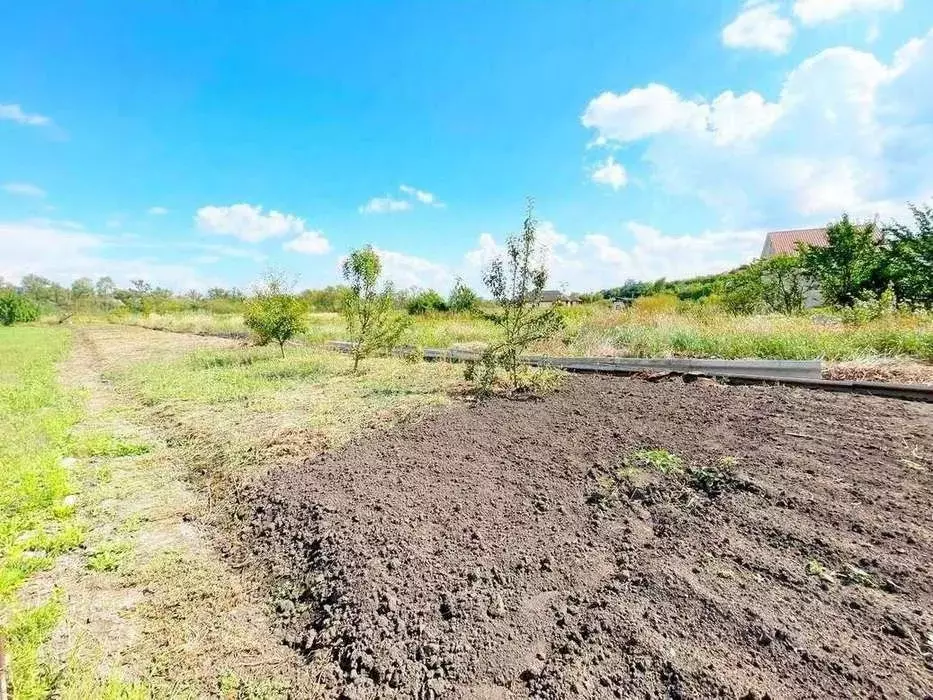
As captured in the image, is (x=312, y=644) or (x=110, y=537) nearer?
(x=312, y=644)

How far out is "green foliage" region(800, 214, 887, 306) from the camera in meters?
12.3

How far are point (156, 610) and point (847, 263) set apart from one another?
17211mm

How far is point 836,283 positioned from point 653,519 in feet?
46.5

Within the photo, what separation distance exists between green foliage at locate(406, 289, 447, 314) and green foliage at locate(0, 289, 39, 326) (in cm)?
4012

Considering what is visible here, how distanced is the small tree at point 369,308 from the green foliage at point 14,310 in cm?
4946

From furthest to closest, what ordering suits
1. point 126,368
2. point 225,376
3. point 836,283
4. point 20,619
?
point 836,283 → point 126,368 → point 225,376 → point 20,619

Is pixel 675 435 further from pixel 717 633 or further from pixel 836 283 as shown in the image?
pixel 836 283

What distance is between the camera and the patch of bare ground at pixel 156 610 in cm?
182

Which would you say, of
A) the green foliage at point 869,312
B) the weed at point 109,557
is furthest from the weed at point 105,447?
the green foliage at point 869,312

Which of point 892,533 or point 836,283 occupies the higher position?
point 836,283

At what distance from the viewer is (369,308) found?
8711 mm

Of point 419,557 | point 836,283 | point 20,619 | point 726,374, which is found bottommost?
point 20,619

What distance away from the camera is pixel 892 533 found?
2.35 meters

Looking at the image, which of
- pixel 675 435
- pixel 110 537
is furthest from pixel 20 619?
pixel 675 435
